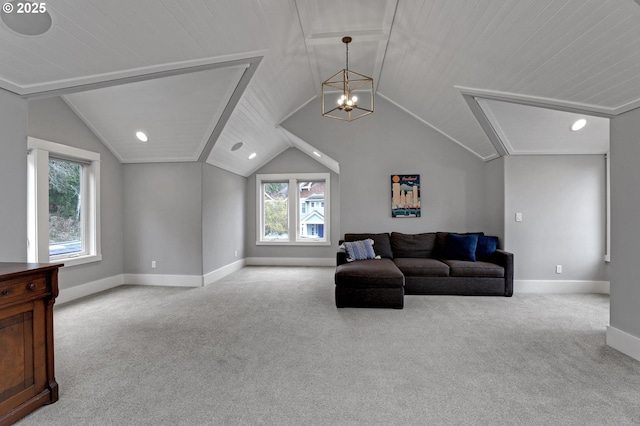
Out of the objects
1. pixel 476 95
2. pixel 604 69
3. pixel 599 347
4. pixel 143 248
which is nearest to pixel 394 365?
pixel 599 347

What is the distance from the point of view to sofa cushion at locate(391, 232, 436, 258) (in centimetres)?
506

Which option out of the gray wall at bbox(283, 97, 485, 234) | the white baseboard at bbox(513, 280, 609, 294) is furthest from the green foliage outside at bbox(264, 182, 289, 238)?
the white baseboard at bbox(513, 280, 609, 294)

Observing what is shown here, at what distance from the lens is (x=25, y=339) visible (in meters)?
1.76

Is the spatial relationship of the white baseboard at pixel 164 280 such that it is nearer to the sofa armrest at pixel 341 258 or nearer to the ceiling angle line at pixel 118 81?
the sofa armrest at pixel 341 258

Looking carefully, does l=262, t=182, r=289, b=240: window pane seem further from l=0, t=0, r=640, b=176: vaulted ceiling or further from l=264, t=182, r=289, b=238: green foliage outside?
l=0, t=0, r=640, b=176: vaulted ceiling

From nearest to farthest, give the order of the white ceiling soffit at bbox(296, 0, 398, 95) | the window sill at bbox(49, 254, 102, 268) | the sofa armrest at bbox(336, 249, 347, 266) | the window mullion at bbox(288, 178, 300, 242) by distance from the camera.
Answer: the white ceiling soffit at bbox(296, 0, 398, 95), the window sill at bbox(49, 254, 102, 268), the sofa armrest at bbox(336, 249, 347, 266), the window mullion at bbox(288, 178, 300, 242)

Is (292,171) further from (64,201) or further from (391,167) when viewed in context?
(64,201)

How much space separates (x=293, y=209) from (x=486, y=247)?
4.13m

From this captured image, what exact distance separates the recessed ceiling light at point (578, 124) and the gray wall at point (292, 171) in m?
4.21

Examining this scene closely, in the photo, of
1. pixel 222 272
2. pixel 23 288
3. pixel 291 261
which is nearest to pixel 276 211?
pixel 291 261

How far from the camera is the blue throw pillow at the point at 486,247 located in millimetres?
4641

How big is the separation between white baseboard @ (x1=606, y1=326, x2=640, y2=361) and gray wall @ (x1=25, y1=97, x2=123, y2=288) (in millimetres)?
6290

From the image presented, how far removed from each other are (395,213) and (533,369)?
3.35 meters

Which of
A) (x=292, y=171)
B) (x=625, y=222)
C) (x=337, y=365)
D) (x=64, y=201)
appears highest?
(x=292, y=171)
